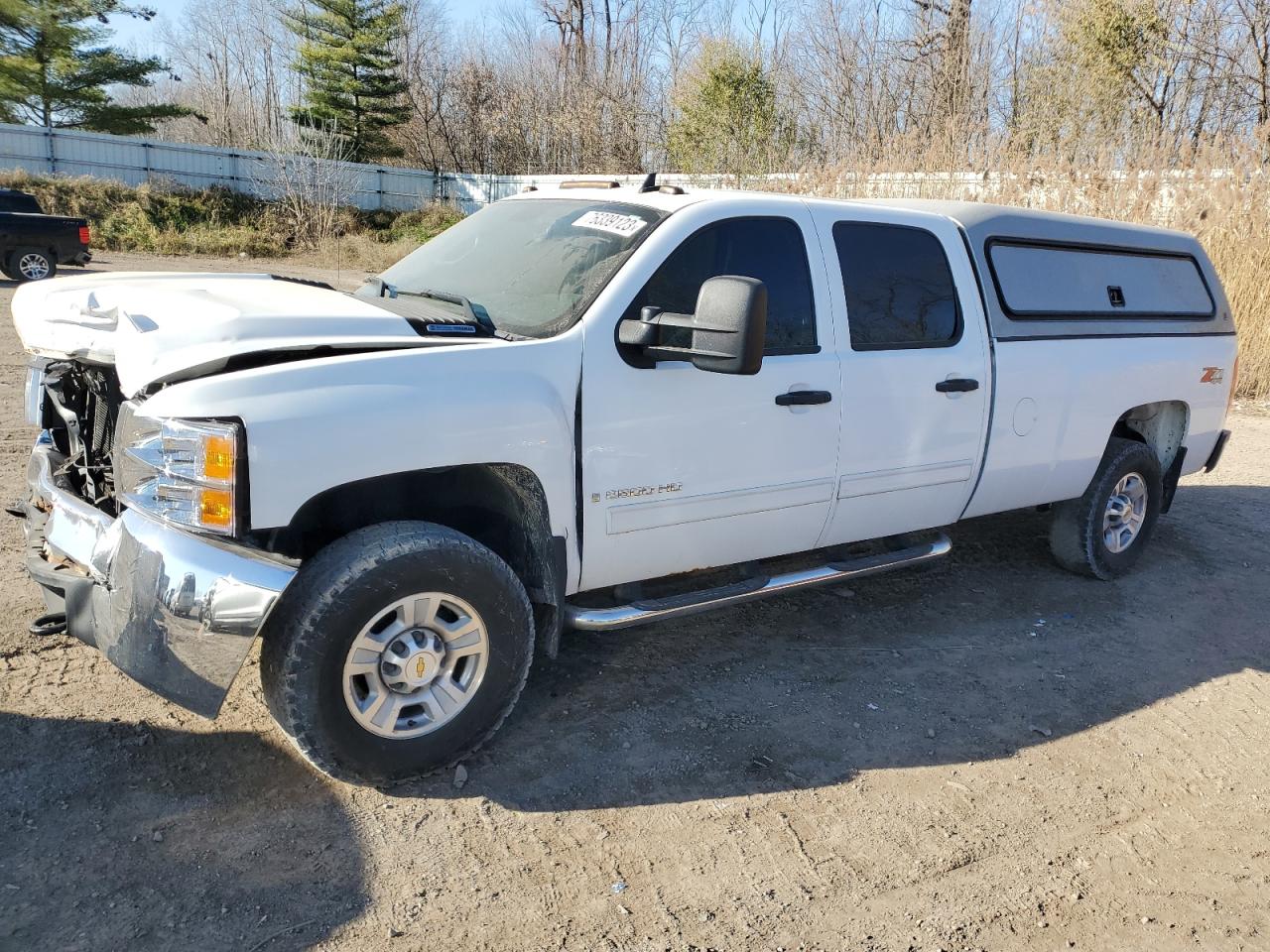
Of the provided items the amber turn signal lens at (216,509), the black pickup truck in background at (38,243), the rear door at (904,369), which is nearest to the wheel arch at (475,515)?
the amber turn signal lens at (216,509)

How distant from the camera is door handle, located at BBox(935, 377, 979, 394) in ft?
15.0

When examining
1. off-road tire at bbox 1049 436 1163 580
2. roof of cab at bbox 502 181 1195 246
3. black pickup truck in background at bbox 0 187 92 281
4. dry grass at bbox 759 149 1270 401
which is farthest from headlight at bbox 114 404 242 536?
black pickup truck in background at bbox 0 187 92 281

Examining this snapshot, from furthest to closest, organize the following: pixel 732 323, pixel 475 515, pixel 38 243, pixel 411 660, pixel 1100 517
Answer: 1. pixel 38 243
2. pixel 1100 517
3. pixel 475 515
4. pixel 732 323
5. pixel 411 660

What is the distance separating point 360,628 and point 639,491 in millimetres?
1136

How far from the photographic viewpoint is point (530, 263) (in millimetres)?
4059

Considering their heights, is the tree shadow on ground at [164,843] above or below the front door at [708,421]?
below

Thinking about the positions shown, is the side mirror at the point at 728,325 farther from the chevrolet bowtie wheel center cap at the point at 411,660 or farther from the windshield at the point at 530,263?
the chevrolet bowtie wheel center cap at the point at 411,660

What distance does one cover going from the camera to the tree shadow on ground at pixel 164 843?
267 cm

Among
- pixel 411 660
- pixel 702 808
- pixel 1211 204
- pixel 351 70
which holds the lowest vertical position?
pixel 702 808

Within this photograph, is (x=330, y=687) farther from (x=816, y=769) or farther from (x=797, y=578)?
(x=797, y=578)

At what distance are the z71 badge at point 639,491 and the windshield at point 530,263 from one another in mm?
616

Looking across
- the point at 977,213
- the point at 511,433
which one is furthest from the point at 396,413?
the point at 977,213

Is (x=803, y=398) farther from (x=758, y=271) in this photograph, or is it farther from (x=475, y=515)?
(x=475, y=515)

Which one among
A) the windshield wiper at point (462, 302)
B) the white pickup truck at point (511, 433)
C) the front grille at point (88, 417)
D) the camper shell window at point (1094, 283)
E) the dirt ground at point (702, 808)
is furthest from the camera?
the camper shell window at point (1094, 283)
